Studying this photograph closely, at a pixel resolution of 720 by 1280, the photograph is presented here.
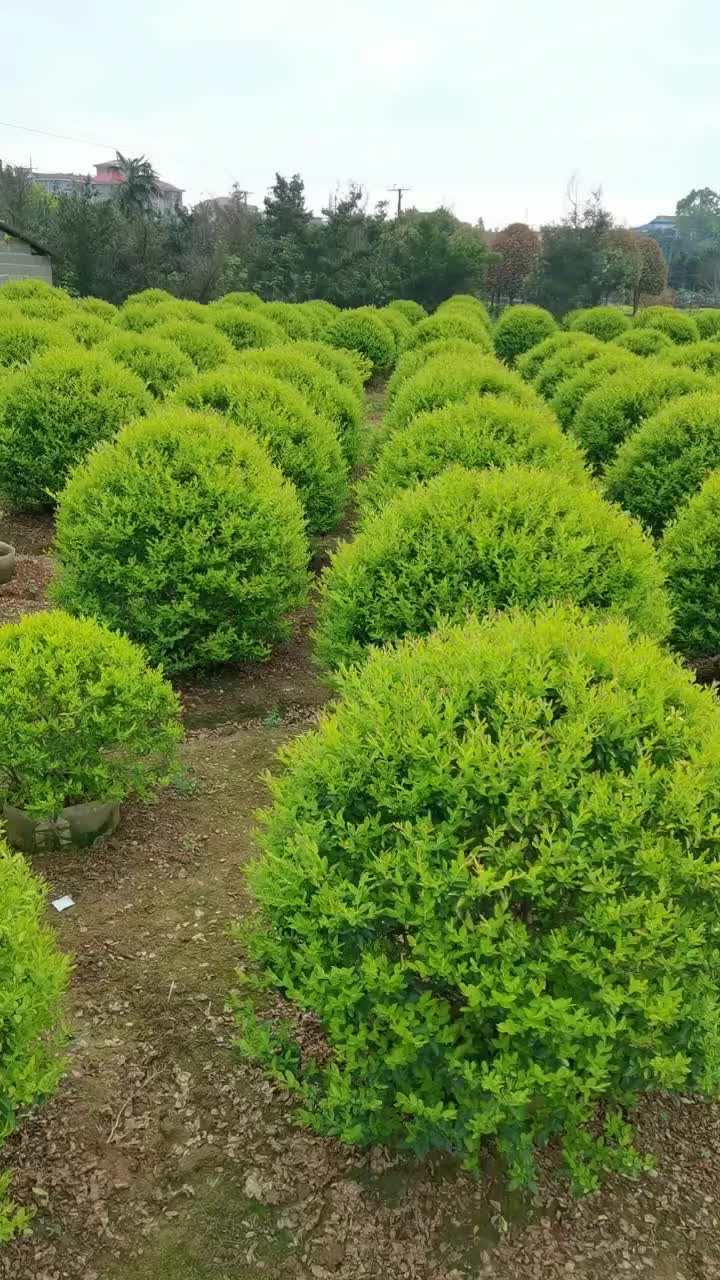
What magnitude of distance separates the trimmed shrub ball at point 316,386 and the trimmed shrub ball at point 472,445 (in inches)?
156

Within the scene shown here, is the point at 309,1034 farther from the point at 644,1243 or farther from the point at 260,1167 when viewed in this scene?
the point at 644,1243

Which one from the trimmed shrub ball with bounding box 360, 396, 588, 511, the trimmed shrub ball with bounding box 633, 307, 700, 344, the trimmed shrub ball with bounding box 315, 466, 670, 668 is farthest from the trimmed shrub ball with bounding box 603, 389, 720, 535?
the trimmed shrub ball with bounding box 633, 307, 700, 344

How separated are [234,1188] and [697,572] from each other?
17.0ft

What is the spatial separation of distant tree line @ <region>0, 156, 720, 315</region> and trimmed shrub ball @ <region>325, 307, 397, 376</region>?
17.3 metres

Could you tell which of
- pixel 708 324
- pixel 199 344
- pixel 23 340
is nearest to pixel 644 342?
pixel 708 324

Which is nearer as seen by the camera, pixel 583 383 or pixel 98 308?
pixel 583 383

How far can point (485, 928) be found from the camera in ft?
7.78

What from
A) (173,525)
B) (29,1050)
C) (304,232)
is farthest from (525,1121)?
(304,232)

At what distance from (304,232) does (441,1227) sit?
153ft

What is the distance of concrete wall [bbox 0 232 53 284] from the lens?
28.1 metres

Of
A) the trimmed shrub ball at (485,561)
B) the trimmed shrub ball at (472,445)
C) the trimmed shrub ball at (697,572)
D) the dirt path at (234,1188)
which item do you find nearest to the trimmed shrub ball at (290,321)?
the trimmed shrub ball at (472,445)

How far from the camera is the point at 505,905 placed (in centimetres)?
238

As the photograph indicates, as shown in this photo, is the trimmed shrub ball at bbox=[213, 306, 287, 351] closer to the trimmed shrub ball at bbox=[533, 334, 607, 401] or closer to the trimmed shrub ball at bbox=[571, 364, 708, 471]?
the trimmed shrub ball at bbox=[533, 334, 607, 401]

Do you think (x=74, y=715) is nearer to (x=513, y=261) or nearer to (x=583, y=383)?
(x=583, y=383)
